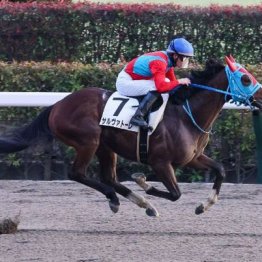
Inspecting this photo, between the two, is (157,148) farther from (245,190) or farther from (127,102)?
(245,190)

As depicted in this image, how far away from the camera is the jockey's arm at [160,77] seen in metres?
8.11

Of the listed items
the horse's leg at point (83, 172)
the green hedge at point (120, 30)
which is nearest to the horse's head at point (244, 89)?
the horse's leg at point (83, 172)

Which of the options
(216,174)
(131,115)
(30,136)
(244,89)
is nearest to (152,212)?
(216,174)

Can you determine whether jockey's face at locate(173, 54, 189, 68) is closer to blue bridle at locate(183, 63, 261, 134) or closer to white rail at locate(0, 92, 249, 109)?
blue bridle at locate(183, 63, 261, 134)

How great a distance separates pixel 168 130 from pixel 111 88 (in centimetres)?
309

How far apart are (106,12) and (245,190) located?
3854mm

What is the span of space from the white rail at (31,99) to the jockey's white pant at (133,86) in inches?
87.2

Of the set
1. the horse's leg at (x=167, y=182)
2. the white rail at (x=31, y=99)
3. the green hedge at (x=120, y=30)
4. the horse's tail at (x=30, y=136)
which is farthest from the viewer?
the green hedge at (x=120, y=30)

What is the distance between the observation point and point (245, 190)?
10.1m

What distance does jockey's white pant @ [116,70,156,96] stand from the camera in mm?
8312

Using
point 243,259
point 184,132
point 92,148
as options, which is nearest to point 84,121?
point 92,148

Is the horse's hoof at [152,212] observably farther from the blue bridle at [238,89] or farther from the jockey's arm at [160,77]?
the blue bridle at [238,89]

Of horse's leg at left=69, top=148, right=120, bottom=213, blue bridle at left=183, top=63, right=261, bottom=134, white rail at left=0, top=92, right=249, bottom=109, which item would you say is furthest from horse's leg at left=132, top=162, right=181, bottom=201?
white rail at left=0, top=92, right=249, bottom=109

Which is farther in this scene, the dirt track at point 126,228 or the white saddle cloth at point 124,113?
the white saddle cloth at point 124,113
